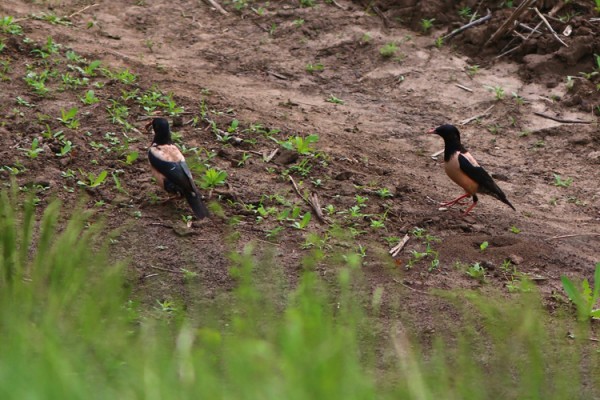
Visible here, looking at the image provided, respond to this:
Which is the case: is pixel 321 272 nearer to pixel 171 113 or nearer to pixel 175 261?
pixel 175 261

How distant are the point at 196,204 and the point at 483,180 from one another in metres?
2.45

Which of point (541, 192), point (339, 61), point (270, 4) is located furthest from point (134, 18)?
point (541, 192)

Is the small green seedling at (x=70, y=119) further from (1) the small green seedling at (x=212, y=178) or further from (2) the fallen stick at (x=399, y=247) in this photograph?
(2) the fallen stick at (x=399, y=247)

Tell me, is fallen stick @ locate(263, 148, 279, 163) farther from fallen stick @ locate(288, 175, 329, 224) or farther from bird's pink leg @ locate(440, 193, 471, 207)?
bird's pink leg @ locate(440, 193, 471, 207)

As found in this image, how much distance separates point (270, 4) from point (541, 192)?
452 centimetres

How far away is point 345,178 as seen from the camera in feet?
28.7

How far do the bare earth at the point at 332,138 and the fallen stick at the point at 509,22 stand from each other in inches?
5.3

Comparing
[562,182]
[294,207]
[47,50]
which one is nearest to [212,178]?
[294,207]

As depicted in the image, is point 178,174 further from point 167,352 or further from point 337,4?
point 337,4

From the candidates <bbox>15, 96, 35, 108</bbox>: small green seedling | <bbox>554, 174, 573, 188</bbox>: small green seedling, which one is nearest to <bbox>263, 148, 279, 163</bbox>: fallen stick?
<bbox>15, 96, 35, 108</bbox>: small green seedling

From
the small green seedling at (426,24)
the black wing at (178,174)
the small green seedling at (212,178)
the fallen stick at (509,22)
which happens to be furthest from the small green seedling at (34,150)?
the fallen stick at (509,22)

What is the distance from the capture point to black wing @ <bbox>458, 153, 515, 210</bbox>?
8.46m

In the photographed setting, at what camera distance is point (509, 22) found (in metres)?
11.3

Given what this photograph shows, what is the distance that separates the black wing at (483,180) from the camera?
27.8ft
